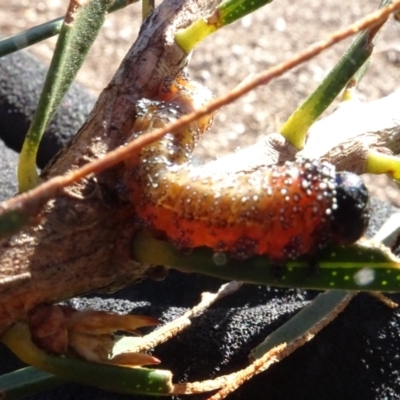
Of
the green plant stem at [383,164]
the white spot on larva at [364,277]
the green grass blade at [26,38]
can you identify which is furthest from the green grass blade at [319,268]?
the green grass blade at [26,38]

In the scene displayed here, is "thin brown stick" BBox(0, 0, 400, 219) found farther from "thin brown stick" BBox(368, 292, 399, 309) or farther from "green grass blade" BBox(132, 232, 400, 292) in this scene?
"thin brown stick" BBox(368, 292, 399, 309)

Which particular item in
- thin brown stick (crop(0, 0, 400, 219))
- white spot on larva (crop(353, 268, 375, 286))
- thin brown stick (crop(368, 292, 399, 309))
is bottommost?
thin brown stick (crop(368, 292, 399, 309))

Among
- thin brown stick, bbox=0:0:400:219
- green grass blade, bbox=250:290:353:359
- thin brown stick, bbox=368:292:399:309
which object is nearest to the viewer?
thin brown stick, bbox=0:0:400:219

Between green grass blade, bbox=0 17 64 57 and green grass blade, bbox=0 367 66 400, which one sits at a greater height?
green grass blade, bbox=0 17 64 57

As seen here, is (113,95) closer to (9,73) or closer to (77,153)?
(77,153)

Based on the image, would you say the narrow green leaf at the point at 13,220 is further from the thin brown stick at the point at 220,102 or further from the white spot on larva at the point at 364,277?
the white spot on larva at the point at 364,277

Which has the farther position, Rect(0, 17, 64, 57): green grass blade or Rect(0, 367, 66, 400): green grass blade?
Rect(0, 17, 64, 57): green grass blade

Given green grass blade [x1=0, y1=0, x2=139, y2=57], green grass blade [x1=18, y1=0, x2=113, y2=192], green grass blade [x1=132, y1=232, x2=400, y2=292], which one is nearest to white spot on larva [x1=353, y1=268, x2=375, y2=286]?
green grass blade [x1=132, y1=232, x2=400, y2=292]
